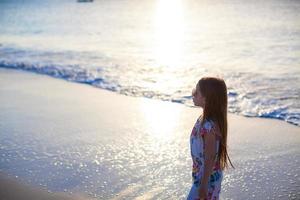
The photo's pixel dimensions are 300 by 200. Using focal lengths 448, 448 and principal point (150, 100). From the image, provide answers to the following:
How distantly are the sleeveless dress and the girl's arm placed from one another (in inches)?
1.1

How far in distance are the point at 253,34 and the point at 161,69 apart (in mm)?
13319

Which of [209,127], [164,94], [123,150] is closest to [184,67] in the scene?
[164,94]

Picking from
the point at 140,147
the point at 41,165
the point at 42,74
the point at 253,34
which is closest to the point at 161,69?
the point at 42,74

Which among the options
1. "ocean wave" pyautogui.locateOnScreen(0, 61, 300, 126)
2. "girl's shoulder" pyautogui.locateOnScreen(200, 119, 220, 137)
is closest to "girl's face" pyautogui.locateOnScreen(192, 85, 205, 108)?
"girl's shoulder" pyautogui.locateOnScreen(200, 119, 220, 137)

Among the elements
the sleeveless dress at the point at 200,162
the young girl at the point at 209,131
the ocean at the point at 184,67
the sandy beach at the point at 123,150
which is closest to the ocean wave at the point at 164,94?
A: the ocean at the point at 184,67

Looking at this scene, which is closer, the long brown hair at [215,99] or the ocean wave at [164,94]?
the long brown hair at [215,99]

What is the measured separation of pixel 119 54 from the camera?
56.3 feet

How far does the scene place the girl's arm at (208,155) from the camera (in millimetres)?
2955

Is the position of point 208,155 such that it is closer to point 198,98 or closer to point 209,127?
point 209,127

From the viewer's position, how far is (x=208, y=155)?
298cm

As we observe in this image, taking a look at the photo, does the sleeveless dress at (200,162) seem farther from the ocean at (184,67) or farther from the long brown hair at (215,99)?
the ocean at (184,67)

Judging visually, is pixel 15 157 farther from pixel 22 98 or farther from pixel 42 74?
pixel 42 74

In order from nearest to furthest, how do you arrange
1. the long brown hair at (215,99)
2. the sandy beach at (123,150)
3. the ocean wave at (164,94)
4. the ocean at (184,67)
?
the long brown hair at (215,99) < the sandy beach at (123,150) < the ocean wave at (164,94) < the ocean at (184,67)

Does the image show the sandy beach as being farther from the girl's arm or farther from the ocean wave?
the girl's arm
